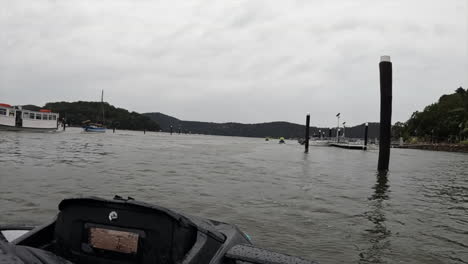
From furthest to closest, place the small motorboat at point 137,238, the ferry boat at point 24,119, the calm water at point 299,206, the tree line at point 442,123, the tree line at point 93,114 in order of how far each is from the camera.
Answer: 1. the tree line at point 93,114
2. the tree line at point 442,123
3. the ferry boat at point 24,119
4. the calm water at point 299,206
5. the small motorboat at point 137,238

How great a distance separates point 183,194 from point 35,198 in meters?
4.06

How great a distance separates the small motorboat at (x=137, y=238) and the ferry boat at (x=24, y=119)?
60868 millimetres

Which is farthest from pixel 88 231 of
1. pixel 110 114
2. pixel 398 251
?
pixel 110 114

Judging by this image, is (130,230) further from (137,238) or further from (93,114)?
(93,114)

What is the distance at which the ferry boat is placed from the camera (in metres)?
54.3

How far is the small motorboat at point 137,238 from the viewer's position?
2.71 metres

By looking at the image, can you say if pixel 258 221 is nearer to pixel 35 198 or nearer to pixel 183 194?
pixel 183 194

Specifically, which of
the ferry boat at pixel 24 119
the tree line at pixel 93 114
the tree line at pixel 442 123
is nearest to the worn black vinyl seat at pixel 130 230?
the ferry boat at pixel 24 119

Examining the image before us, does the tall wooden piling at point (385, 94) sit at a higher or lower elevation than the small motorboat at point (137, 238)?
higher

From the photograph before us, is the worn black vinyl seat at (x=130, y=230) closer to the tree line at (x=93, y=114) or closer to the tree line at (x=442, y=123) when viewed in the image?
the tree line at (x=442, y=123)

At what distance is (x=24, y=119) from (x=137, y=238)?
6441cm

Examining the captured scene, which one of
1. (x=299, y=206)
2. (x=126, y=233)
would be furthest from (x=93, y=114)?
(x=126, y=233)

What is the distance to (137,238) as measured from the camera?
2721 millimetres

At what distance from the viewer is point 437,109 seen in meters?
106
